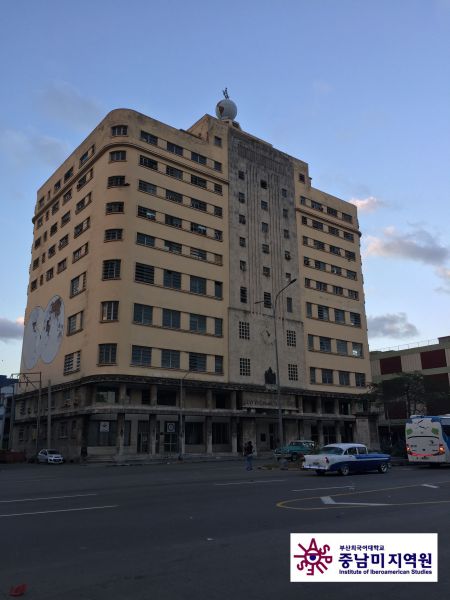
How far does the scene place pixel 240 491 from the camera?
1672 centimetres

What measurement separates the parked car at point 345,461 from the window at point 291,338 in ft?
114

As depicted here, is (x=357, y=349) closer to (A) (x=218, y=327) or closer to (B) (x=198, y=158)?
(A) (x=218, y=327)

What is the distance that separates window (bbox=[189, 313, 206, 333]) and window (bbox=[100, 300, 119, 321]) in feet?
27.8

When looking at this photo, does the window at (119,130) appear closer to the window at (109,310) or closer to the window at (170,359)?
the window at (109,310)

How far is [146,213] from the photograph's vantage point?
53.4 meters

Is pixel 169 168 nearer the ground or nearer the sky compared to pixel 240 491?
nearer the sky

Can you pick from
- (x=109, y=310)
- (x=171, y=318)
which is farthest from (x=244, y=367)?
(x=109, y=310)

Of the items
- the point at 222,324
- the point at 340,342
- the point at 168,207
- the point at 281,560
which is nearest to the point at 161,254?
the point at 168,207

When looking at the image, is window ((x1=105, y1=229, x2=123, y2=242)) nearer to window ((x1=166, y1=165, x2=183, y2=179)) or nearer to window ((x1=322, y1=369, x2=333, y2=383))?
window ((x1=166, y1=165, x2=183, y2=179))

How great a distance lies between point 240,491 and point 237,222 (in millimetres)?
47291

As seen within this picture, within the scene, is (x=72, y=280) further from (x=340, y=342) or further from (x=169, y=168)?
(x=340, y=342)

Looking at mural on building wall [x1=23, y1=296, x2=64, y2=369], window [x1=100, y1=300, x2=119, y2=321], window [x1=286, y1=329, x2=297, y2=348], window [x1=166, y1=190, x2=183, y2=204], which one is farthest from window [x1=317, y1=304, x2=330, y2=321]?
mural on building wall [x1=23, y1=296, x2=64, y2=369]

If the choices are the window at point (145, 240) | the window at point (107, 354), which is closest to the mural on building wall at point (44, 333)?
the window at point (107, 354)

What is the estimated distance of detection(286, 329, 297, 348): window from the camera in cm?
6144
